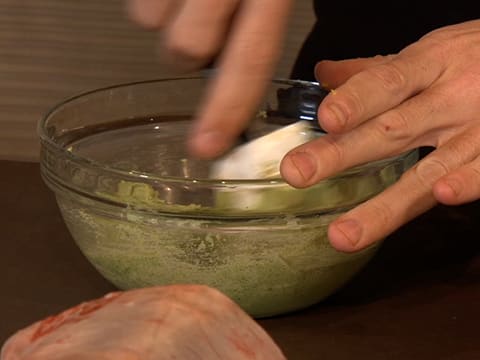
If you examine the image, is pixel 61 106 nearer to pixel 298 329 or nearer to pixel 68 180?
pixel 68 180

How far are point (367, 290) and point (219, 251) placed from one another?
221 mm

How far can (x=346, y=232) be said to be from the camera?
0.95 metres

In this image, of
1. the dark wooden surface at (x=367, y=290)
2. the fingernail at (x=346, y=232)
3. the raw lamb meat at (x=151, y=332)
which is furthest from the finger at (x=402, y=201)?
the raw lamb meat at (x=151, y=332)

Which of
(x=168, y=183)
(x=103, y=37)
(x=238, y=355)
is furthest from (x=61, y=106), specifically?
(x=103, y=37)

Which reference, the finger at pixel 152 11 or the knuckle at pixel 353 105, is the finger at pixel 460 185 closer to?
the knuckle at pixel 353 105

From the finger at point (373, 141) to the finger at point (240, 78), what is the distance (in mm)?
128

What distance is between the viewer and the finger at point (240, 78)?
81 centimetres

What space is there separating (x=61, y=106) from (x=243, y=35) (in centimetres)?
40

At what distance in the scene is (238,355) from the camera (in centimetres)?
75

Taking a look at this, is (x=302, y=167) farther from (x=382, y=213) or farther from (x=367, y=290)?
(x=367, y=290)

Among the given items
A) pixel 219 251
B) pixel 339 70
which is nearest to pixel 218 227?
pixel 219 251

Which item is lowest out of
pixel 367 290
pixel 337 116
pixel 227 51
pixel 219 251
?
pixel 367 290

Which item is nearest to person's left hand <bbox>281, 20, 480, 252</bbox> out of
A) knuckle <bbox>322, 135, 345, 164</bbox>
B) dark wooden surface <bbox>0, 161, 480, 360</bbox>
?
knuckle <bbox>322, 135, 345, 164</bbox>

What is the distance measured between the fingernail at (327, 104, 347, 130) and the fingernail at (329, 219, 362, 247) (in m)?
0.10
